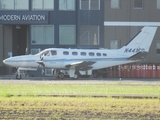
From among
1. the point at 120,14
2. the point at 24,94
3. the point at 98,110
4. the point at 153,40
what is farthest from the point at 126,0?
the point at 98,110

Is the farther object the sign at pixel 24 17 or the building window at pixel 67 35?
the building window at pixel 67 35

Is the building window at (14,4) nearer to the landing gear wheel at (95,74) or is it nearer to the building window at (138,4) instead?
the landing gear wheel at (95,74)

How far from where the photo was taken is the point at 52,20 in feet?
129

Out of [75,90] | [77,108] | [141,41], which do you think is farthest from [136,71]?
[77,108]

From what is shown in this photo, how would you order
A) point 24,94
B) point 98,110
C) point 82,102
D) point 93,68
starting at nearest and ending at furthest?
point 98,110 < point 82,102 < point 24,94 < point 93,68

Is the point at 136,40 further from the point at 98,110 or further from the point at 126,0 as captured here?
the point at 98,110

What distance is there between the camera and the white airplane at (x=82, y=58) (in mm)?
32469

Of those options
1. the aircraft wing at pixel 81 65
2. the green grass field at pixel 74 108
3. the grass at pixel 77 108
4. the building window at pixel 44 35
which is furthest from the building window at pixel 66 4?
the grass at pixel 77 108

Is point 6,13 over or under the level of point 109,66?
over

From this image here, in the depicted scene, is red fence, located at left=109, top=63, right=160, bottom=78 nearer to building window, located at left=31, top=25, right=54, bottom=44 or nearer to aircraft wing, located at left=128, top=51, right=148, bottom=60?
aircraft wing, located at left=128, top=51, right=148, bottom=60

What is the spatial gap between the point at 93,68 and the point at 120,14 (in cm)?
808

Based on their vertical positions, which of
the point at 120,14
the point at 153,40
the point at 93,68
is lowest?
the point at 93,68

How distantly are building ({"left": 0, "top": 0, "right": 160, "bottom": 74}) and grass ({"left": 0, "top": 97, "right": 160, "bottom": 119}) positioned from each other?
24105mm

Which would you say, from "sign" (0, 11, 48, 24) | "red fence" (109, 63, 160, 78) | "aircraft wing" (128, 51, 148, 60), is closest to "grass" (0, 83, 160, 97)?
"aircraft wing" (128, 51, 148, 60)
